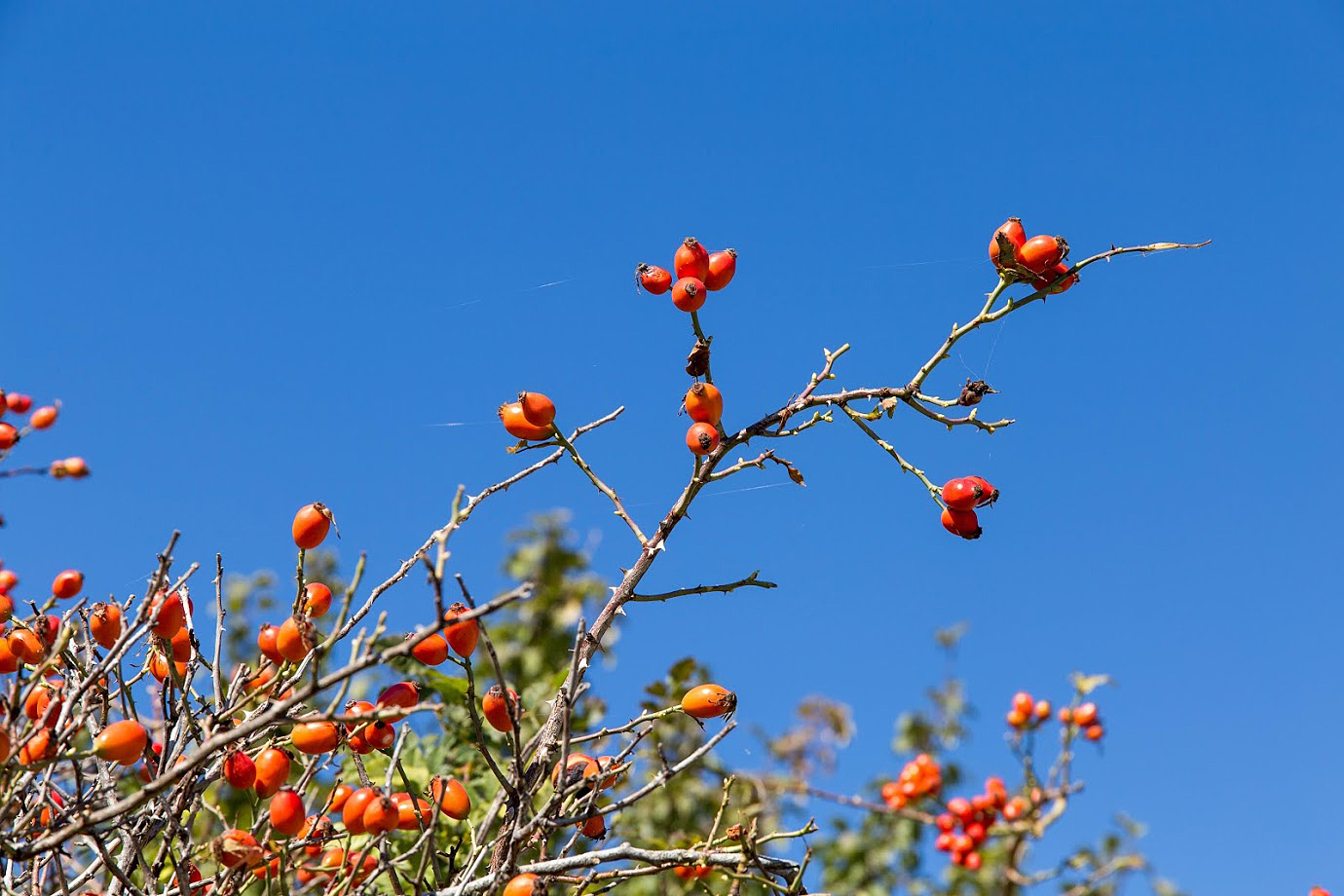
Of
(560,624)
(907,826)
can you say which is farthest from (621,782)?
(907,826)

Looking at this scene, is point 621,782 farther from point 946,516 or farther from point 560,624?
point 560,624

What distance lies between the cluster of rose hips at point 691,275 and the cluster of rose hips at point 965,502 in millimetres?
604

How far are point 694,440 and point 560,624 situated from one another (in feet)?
10.4

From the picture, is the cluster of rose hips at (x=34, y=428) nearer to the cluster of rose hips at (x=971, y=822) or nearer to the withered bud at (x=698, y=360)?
the withered bud at (x=698, y=360)

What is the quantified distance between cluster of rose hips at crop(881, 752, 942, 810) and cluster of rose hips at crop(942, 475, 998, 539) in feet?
13.9

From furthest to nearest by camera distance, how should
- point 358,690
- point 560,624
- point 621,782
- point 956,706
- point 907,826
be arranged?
point 956,706
point 907,826
point 560,624
point 358,690
point 621,782

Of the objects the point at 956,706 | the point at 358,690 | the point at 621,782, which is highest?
the point at 956,706

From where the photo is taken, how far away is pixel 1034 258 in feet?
7.06

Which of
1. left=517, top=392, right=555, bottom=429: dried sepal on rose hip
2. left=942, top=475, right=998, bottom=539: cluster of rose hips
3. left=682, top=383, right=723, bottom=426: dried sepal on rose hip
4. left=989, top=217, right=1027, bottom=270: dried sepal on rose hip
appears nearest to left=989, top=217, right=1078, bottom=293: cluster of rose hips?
left=989, top=217, right=1027, bottom=270: dried sepal on rose hip

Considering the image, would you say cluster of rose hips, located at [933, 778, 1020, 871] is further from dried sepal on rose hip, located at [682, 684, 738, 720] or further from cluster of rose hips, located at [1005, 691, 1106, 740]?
dried sepal on rose hip, located at [682, 684, 738, 720]

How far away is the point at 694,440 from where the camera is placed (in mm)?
1996

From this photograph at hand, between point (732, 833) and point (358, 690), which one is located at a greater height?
point (358, 690)

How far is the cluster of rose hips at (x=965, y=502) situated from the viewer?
7.13ft

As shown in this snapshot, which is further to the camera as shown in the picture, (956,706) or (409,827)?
(956,706)
